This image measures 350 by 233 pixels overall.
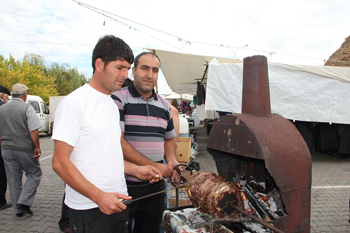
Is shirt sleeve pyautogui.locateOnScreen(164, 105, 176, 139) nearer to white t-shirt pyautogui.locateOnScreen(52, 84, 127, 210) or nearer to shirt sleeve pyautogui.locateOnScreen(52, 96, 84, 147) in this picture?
white t-shirt pyautogui.locateOnScreen(52, 84, 127, 210)

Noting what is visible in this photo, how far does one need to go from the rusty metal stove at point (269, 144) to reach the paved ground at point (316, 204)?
1.93 meters

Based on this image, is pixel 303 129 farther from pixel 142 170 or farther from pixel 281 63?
pixel 142 170

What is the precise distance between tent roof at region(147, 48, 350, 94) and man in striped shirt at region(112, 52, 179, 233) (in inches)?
198

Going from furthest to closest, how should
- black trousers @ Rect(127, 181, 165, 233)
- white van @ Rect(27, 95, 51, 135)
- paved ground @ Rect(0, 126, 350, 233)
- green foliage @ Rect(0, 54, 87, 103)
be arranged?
1. green foliage @ Rect(0, 54, 87, 103)
2. white van @ Rect(27, 95, 51, 135)
3. paved ground @ Rect(0, 126, 350, 233)
4. black trousers @ Rect(127, 181, 165, 233)

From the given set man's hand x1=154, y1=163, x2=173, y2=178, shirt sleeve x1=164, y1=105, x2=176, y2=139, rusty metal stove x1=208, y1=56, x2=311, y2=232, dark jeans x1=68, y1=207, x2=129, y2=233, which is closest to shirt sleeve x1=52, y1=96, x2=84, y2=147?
dark jeans x1=68, y1=207, x2=129, y2=233

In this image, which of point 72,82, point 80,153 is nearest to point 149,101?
point 80,153

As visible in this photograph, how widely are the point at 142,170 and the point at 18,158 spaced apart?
9.86 feet

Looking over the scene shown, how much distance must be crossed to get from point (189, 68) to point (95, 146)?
816 centimetres

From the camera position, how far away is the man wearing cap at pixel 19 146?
12.8 feet

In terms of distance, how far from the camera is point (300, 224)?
7.36ft

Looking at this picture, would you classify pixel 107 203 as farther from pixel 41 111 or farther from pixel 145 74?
pixel 41 111

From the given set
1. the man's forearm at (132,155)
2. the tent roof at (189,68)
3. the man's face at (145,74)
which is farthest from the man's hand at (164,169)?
the tent roof at (189,68)

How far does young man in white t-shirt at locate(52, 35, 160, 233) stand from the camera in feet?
4.76

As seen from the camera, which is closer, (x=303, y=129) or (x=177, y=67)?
(x=303, y=129)
